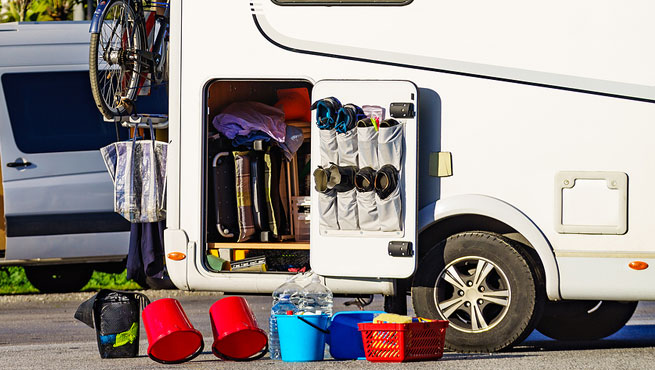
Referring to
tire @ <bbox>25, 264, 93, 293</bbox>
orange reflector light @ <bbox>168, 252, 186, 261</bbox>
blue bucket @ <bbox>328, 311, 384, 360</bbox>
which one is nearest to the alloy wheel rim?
blue bucket @ <bbox>328, 311, 384, 360</bbox>

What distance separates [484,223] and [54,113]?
5.72 m

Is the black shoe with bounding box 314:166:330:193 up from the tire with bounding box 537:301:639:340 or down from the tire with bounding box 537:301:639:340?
up

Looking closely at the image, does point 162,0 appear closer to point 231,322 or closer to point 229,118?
point 229,118

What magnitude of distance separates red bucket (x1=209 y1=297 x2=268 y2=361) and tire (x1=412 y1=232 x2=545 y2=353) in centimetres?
106

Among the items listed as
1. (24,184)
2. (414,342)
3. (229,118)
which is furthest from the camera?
(24,184)

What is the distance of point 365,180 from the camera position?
7.36 metres

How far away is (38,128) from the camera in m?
11.6

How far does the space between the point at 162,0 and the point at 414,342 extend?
13.4 ft

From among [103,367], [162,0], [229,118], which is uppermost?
[162,0]

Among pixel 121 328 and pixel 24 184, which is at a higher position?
pixel 24 184

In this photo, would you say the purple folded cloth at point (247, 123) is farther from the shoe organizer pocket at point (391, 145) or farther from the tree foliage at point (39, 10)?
the tree foliage at point (39, 10)

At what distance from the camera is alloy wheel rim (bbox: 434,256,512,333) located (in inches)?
293

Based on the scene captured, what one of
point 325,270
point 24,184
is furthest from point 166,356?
point 24,184

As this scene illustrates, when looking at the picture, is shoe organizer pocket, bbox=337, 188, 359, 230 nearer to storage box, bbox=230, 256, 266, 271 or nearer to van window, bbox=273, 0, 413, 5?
storage box, bbox=230, 256, 266, 271
